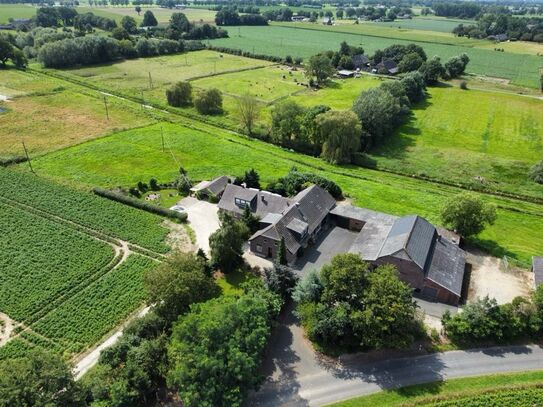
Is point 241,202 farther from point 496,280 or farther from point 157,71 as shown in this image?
point 157,71

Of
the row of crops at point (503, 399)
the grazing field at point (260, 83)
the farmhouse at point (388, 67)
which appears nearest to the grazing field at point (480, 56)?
the grazing field at point (260, 83)

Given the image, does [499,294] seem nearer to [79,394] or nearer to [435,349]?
[435,349]

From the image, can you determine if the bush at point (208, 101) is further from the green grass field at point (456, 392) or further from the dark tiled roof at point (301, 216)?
the green grass field at point (456, 392)

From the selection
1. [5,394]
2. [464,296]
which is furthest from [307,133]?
[5,394]

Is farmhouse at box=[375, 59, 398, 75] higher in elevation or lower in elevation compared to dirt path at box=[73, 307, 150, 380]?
higher

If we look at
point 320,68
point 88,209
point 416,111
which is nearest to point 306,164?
point 88,209

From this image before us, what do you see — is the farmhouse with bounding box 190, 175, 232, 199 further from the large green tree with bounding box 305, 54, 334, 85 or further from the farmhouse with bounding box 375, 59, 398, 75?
the farmhouse with bounding box 375, 59, 398, 75

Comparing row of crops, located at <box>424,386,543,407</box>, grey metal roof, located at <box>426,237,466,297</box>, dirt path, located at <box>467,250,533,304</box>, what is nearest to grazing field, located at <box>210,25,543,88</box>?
dirt path, located at <box>467,250,533,304</box>
